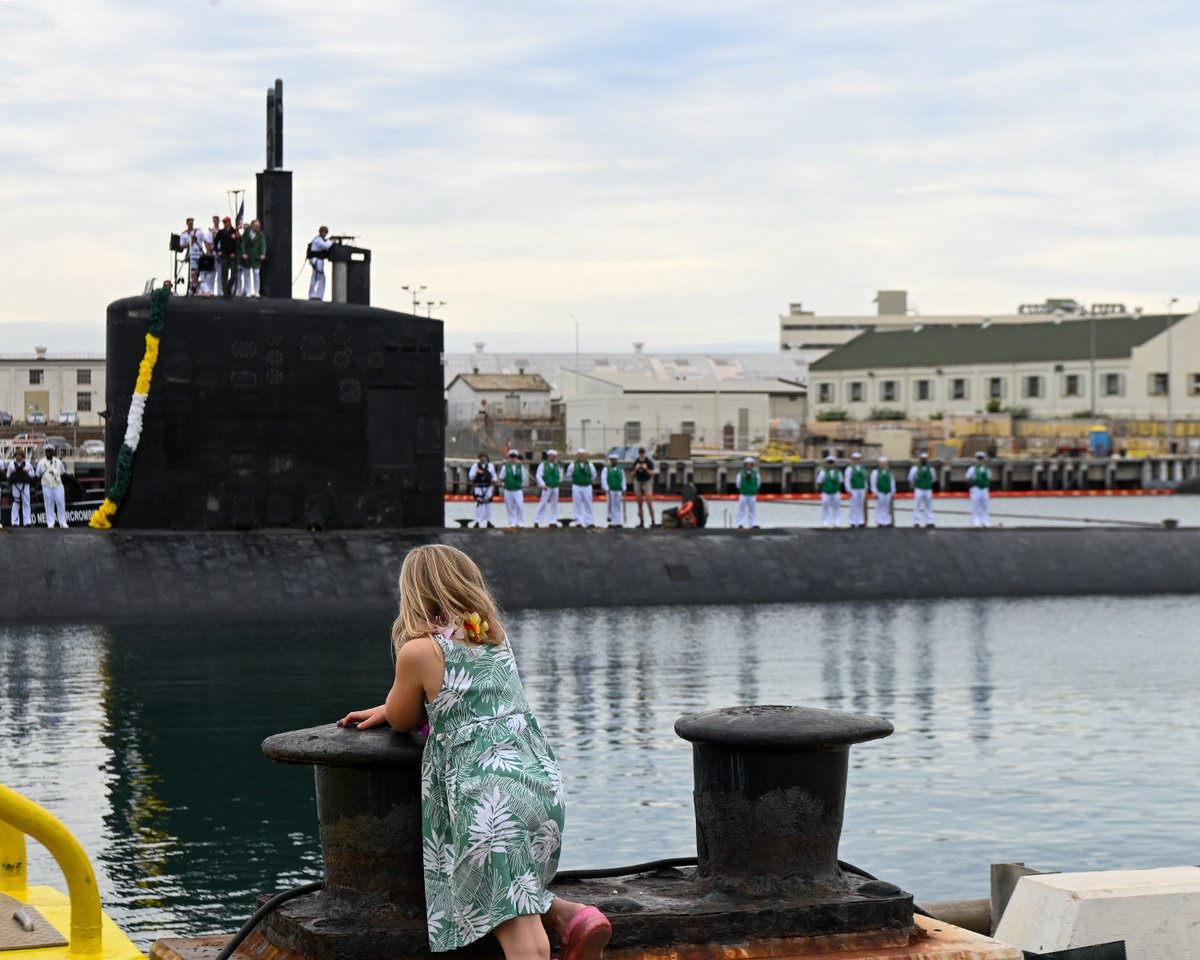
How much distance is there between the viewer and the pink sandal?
4863 millimetres

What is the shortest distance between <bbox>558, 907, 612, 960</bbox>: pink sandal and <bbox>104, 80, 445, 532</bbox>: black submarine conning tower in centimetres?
1667

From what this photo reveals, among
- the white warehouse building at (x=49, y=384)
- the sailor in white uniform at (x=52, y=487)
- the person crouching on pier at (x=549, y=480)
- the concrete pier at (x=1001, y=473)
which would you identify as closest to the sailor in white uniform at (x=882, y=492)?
the person crouching on pier at (x=549, y=480)

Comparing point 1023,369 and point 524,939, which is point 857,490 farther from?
point 1023,369

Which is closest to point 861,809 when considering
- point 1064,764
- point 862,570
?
point 1064,764

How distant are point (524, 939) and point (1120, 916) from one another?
2118mm

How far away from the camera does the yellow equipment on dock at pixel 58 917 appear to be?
4906mm

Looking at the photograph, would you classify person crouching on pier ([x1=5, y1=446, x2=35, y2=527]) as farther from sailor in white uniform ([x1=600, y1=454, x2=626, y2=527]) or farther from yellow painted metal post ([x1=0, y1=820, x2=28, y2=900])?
yellow painted metal post ([x1=0, y1=820, x2=28, y2=900])

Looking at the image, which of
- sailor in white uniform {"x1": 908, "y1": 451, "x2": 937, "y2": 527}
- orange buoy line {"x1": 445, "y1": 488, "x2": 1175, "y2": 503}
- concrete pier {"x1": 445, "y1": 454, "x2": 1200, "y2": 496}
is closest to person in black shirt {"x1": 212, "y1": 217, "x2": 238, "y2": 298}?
sailor in white uniform {"x1": 908, "y1": 451, "x2": 937, "y2": 527}

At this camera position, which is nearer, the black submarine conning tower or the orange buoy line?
the black submarine conning tower

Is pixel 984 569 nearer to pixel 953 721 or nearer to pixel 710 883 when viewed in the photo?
pixel 953 721

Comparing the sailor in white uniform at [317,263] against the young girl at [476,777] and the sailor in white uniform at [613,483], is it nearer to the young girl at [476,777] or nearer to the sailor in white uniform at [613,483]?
the sailor in white uniform at [613,483]

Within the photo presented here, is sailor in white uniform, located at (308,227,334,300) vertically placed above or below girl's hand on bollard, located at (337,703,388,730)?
above

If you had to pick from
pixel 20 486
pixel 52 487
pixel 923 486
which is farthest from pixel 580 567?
pixel 923 486

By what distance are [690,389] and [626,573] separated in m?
61.8
